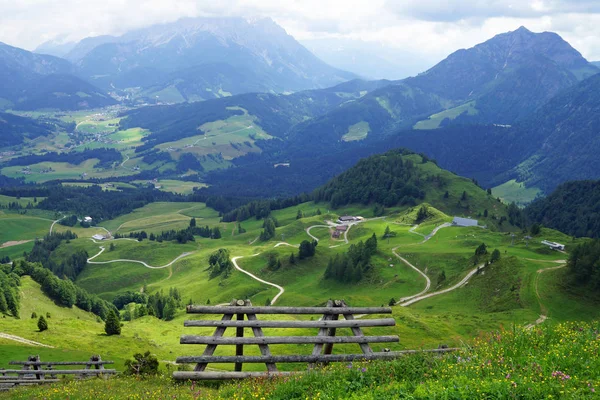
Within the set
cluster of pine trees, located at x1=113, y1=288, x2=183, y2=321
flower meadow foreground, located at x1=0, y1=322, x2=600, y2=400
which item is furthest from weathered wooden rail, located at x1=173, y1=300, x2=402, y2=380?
cluster of pine trees, located at x1=113, y1=288, x2=183, y2=321

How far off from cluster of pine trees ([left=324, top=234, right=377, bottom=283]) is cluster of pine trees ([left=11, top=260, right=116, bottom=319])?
81.2 m

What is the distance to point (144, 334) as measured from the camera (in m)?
82.6

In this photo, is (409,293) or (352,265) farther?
(352,265)

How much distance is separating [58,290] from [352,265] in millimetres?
95243

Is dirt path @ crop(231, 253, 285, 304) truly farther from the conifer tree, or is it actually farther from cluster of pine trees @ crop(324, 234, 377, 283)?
the conifer tree

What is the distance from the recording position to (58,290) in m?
129

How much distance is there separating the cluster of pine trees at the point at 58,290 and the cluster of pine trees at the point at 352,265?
81.2m

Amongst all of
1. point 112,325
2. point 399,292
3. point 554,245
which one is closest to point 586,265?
point 554,245

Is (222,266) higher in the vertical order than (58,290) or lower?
lower

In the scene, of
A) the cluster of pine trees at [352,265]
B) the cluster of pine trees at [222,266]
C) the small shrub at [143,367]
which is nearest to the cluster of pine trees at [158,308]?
the cluster of pine trees at [222,266]

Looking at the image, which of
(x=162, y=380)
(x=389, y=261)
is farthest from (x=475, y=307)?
(x=162, y=380)

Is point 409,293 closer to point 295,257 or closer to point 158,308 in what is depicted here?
point 295,257

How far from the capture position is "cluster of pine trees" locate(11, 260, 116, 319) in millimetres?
129500

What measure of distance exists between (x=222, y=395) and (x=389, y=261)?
468 ft
